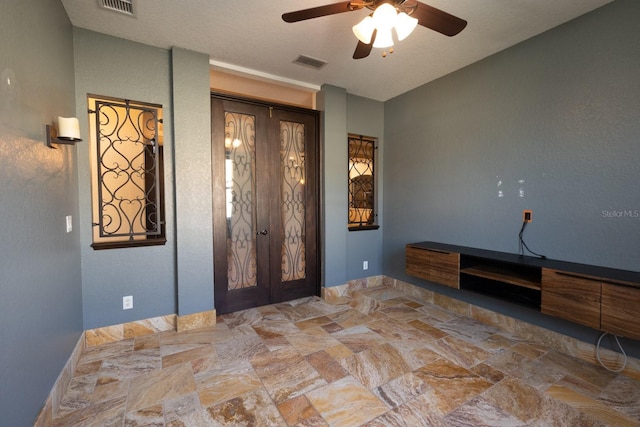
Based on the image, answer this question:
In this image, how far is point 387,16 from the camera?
1.76 meters

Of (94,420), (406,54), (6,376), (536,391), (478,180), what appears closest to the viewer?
(6,376)

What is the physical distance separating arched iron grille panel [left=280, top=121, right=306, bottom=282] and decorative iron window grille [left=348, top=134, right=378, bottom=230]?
0.84 m

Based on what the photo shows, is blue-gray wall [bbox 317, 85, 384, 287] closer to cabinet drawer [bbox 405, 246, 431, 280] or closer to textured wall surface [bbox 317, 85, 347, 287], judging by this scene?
textured wall surface [bbox 317, 85, 347, 287]

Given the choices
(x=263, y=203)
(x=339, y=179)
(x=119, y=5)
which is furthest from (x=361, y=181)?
(x=119, y=5)

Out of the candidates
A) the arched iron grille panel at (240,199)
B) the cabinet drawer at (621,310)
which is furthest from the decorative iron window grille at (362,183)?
the cabinet drawer at (621,310)

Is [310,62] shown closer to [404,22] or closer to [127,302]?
[404,22]

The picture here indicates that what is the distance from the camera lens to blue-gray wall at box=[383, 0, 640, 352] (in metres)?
2.24

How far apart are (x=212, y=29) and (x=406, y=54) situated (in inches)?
77.8

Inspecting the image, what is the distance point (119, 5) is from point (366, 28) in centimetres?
203

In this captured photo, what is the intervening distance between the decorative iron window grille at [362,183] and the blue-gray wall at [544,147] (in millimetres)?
748

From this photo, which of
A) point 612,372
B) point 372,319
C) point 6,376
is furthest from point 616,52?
point 6,376

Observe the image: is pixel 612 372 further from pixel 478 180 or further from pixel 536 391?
pixel 478 180

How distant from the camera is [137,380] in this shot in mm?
2162

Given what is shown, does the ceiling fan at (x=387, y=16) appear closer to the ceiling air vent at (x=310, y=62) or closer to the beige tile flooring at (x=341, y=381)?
the ceiling air vent at (x=310, y=62)
